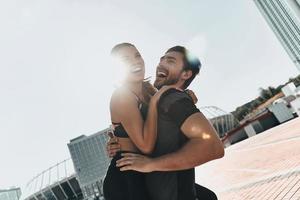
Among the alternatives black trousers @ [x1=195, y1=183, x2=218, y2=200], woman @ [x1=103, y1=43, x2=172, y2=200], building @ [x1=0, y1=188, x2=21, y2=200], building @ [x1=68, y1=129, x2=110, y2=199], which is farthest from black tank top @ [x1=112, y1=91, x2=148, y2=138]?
building @ [x1=0, y1=188, x2=21, y2=200]

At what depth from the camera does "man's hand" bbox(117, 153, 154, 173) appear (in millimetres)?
1296

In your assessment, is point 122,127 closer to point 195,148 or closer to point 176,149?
point 176,149

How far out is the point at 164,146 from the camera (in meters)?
1.34

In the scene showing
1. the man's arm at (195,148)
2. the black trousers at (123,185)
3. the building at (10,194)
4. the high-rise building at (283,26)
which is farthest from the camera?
the building at (10,194)

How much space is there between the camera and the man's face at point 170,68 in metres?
1.53

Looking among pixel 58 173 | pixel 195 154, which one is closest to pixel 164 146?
pixel 195 154

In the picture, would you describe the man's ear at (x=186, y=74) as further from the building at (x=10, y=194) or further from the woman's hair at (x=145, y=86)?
the building at (x=10, y=194)

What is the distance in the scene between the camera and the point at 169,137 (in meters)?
1.33

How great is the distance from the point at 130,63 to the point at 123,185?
2.00ft

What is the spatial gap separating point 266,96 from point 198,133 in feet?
227

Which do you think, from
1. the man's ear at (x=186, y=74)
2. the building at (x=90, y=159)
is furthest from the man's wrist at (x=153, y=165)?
the building at (x=90, y=159)

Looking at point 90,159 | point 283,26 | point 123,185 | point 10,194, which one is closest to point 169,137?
point 123,185

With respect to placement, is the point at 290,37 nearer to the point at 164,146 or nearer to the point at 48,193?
the point at 48,193

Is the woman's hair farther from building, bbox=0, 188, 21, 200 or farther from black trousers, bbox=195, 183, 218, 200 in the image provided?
building, bbox=0, 188, 21, 200
